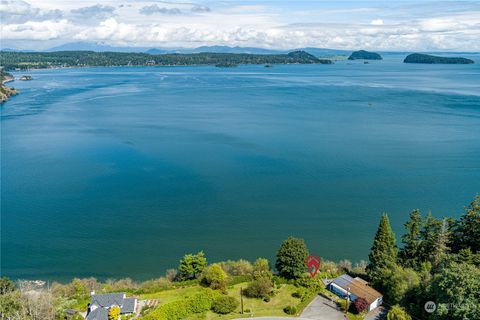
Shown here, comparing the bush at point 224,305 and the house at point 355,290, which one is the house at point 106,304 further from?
the house at point 355,290

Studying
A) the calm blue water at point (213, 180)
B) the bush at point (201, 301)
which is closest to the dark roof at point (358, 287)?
the calm blue water at point (213, 180)

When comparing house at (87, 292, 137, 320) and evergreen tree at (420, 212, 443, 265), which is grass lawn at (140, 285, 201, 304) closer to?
house at (87, 292, 137, 320)

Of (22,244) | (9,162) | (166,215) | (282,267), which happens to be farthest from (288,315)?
(9,162)

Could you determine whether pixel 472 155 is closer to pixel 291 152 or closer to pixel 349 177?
pixel 349 177

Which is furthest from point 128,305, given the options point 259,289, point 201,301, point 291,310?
point 291,310

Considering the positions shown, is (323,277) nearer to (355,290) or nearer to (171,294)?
(355,290)

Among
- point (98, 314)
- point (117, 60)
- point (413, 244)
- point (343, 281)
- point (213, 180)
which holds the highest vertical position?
point (117, 60)
